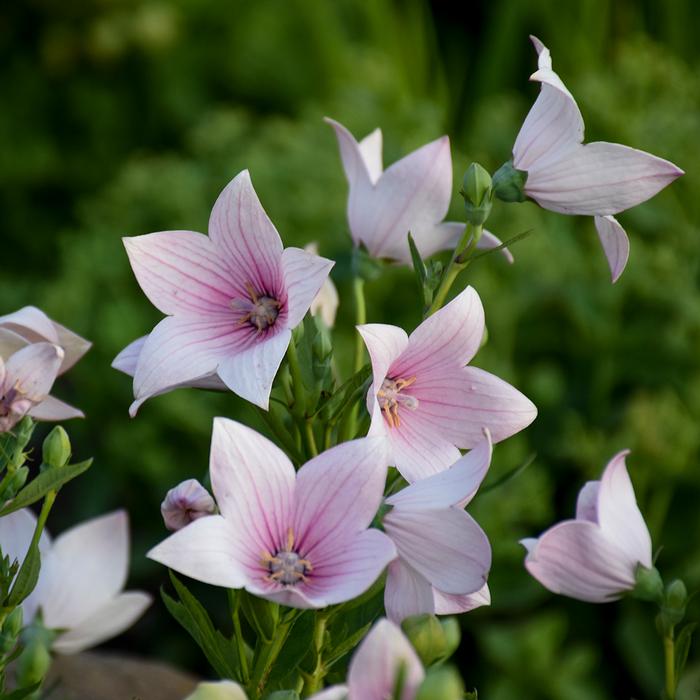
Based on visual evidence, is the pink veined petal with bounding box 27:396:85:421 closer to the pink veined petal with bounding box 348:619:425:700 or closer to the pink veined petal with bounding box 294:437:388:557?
the pink veined petal with bounding box 294:437:388:557

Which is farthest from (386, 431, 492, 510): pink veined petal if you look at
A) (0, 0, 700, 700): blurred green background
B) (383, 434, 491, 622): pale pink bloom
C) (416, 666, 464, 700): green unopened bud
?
(0, 0, 700, 700): blurred green background

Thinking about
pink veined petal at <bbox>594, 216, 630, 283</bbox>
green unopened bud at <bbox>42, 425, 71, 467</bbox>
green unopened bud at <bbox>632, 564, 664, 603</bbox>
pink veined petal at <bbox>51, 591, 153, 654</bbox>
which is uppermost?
pink veined petal at <bbox>594, 216, 630, 283</bbox>

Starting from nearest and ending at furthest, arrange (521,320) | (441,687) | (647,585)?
(441,687)
(647,585)
(521,320)

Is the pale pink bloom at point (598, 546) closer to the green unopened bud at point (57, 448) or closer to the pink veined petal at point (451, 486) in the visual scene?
the pink veined petal at point (451, 486)

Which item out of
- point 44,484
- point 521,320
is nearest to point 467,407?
point 44,484

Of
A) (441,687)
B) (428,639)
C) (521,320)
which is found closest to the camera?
(441,687)

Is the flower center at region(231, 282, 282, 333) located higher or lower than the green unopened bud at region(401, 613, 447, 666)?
higher

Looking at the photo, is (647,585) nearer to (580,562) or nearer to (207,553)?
(580,562)

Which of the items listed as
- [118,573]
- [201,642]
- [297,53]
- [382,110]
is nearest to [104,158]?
[297,53]

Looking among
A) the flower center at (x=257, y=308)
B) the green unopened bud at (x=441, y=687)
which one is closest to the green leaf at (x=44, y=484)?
the flower center at (x=257, y=308)
